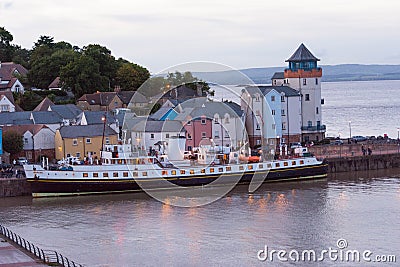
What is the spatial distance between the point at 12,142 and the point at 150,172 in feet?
23.3

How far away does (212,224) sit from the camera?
1047 inches

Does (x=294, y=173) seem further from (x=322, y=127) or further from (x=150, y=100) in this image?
(x=150, y=100)

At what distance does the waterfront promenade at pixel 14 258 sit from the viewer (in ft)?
64.3

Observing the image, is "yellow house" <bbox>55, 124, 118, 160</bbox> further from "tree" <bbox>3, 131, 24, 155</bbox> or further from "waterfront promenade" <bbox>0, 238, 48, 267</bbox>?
"waterfront promenade" <bbox>0, 238, 48, 267</bbox>

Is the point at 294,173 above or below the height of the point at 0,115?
below

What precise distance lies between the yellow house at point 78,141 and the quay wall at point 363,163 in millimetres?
10418

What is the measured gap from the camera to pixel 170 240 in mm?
24391

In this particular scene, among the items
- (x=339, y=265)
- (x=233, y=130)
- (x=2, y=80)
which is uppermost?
(x=2, y=80)

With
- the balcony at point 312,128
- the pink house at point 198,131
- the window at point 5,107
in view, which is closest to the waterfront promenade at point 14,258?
the pink house at point 198,131

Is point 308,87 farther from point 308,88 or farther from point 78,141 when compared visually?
point 78,141

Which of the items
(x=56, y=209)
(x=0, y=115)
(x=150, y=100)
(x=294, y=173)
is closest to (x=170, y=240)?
(x=56, y=209)

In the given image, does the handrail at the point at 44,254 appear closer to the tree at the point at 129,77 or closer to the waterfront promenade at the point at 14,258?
the waterfront promenade at the point at 14,258

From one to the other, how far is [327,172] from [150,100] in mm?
19246

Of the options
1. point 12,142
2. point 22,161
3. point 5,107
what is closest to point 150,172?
point 22,161
